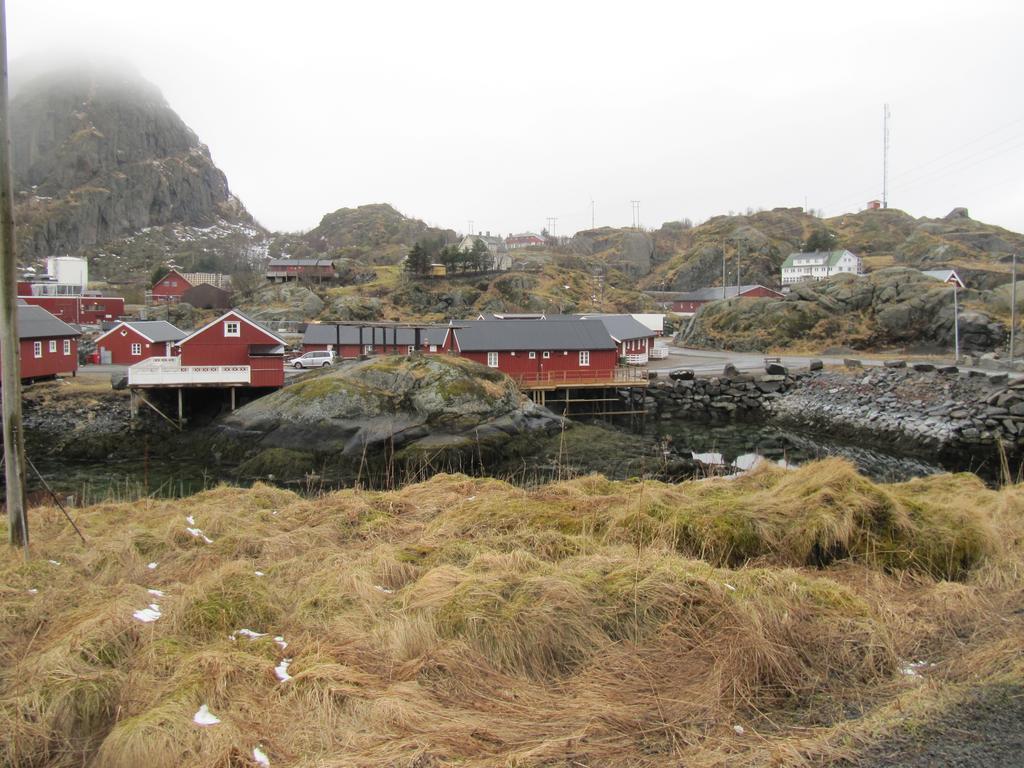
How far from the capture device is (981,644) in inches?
233

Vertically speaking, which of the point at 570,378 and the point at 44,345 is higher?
the point at 44,345

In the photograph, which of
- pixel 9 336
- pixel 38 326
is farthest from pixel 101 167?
pixel 9 336

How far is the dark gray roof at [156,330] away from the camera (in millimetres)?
49219

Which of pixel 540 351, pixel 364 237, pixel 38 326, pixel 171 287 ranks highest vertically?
pixel 364 237

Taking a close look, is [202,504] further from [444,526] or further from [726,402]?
[726,402]

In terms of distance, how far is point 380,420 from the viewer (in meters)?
30.3

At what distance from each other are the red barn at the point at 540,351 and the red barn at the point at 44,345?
24.2 metres

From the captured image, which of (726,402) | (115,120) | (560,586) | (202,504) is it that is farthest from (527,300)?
(115,120)

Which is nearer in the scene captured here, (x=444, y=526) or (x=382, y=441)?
(x=444, y=526)

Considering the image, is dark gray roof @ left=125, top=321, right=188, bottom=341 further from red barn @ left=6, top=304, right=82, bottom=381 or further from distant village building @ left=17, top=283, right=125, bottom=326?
distant village building @ left=17, top=283, right=125, bottom=326

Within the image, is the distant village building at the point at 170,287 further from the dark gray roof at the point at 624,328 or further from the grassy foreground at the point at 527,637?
the grassy foreground at the point at 527,637

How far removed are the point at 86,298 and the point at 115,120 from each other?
12845 cm

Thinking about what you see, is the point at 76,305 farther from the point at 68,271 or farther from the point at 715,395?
the point at 715,395

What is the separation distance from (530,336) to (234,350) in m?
18.4
